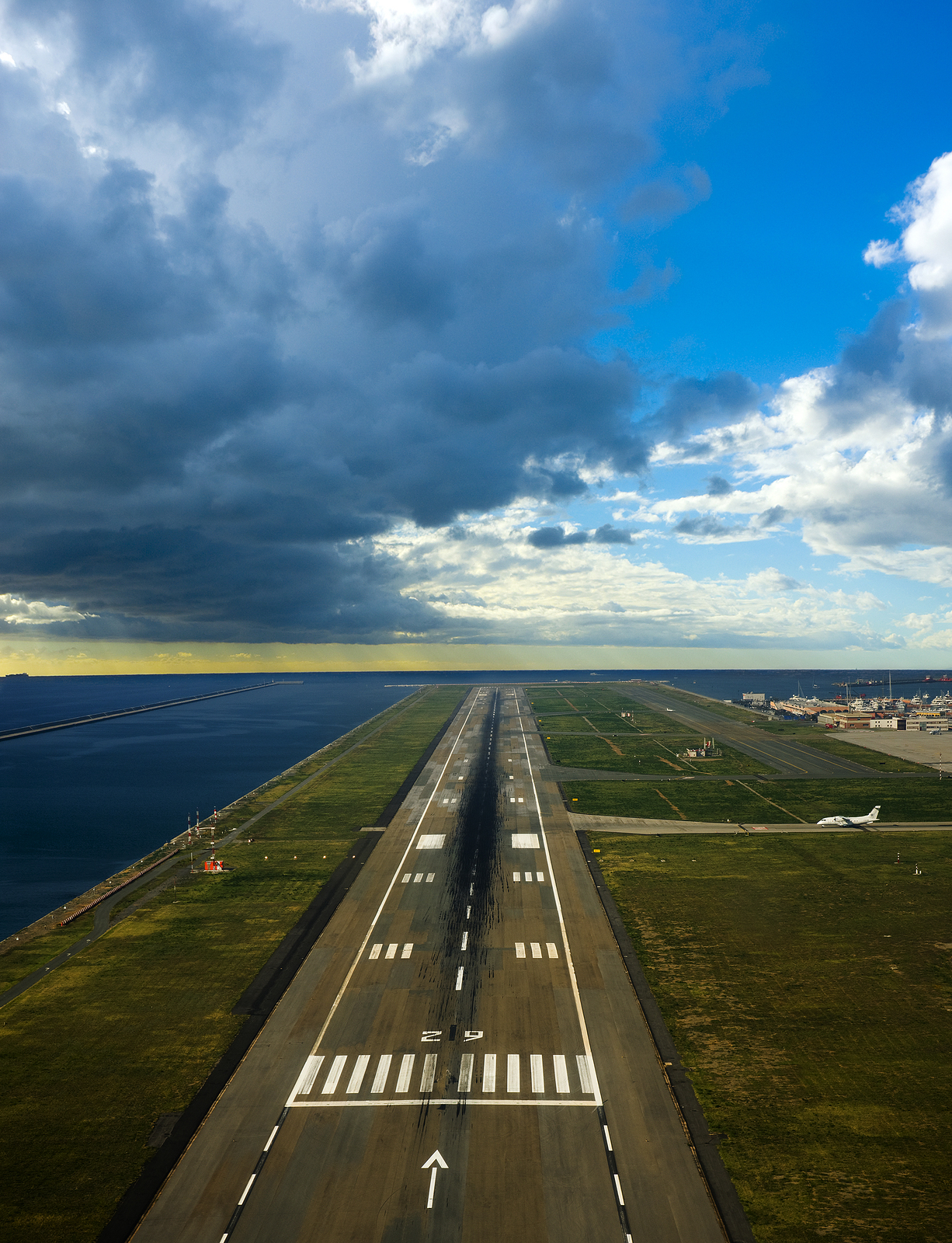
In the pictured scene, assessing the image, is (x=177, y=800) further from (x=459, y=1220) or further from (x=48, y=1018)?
(x=459, y=1220)

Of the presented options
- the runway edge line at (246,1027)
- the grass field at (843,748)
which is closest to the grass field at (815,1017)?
the runway edge line at (246,1027)

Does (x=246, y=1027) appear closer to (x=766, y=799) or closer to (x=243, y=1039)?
(x=243, y=1039)

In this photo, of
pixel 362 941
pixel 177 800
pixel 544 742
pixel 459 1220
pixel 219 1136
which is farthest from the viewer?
pixel 544 742

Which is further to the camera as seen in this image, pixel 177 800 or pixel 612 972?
pixel 177 800

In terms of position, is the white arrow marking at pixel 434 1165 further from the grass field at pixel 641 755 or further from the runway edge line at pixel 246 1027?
the grass field at pixel 641 755

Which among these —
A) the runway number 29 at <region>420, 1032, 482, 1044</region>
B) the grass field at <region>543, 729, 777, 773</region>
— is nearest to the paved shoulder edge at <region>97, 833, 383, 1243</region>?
the runway number 29 at <region>420, 1032, 482, 1044</region>

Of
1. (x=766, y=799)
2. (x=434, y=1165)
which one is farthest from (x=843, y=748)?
(x=434, y=1165)

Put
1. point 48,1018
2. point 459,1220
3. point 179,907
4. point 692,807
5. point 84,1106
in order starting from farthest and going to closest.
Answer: point 692,807
point 179,907
point 48,1018
point 84,1106
point 459,1220

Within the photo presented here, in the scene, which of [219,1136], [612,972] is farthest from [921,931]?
[219,1136]
